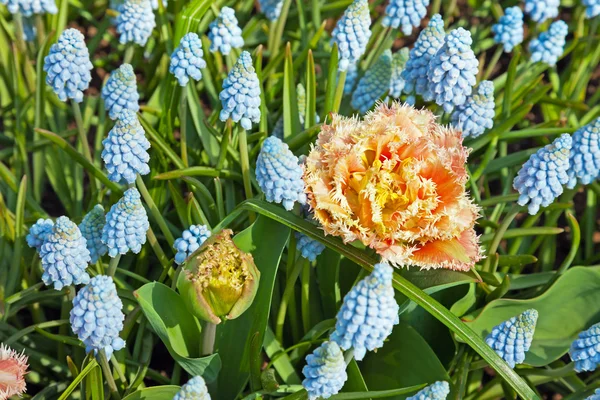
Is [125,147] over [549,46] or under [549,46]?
under

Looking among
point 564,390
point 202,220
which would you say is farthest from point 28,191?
point 564,390

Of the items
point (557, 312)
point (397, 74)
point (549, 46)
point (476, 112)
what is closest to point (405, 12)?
point (397, 74)

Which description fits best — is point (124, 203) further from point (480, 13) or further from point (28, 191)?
point (480, 13)

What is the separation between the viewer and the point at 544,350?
245cm

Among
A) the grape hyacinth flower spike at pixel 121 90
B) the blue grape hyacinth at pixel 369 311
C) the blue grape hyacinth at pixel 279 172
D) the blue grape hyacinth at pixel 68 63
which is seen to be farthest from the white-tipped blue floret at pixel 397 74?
the blue grape hyacinth at pixel 369 311

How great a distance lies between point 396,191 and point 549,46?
127 centimetres

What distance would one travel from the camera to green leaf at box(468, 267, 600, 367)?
2416 mm

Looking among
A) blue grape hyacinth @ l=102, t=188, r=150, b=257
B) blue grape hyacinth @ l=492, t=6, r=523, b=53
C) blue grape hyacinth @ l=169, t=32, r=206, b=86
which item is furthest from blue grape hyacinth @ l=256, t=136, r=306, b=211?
blue grape hyacinth @ l=492, t=6, r=523, b=53

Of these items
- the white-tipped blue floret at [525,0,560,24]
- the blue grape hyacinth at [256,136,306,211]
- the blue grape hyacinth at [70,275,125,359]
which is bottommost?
the blue grape hyacinth at [70,275,125,359]

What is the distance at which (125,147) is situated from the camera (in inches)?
83.3

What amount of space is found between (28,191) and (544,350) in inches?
82.8

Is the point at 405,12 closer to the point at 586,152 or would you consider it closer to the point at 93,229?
the point at 586,152

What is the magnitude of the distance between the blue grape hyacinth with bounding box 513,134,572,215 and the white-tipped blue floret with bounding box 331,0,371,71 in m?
0.75

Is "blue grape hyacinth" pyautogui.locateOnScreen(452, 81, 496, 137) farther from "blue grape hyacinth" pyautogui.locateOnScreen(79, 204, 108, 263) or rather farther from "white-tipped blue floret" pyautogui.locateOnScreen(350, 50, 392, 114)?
"blue grape hyacinth" pyautogui.locateOnScreen(79, 204, 108, 263)
